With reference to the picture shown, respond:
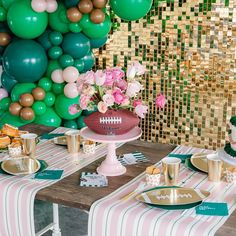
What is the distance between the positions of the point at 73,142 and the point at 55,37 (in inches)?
63.4

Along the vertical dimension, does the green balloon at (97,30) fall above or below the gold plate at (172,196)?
above

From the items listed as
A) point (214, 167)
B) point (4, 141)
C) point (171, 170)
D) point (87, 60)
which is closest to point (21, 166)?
point (4, 141)

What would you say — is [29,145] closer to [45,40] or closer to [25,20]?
[25,20]

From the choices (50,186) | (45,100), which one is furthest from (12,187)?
(45,100)

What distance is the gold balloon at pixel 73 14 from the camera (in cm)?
387

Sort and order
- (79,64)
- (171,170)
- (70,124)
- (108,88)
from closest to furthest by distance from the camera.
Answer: (171,170) < (108,88) < (79,64) < (70,124)

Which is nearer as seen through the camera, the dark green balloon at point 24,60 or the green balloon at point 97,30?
the dark green balloon at point 24,60

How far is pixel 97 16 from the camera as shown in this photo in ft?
12.8

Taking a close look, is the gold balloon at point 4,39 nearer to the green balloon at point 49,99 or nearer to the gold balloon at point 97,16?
the green balloon at point 49,99

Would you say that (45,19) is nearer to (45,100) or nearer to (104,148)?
(45,100)

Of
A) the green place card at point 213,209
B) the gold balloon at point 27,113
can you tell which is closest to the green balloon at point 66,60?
the gold balloon at point 27,113

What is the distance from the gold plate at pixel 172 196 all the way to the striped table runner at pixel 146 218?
0.03 metres

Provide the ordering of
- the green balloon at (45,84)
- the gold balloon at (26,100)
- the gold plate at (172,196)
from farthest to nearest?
the green balloon at (45,84), the gold balloon at (26,100), the gold plate at (172,196)

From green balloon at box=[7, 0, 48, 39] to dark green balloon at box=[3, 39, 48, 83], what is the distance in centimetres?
9
